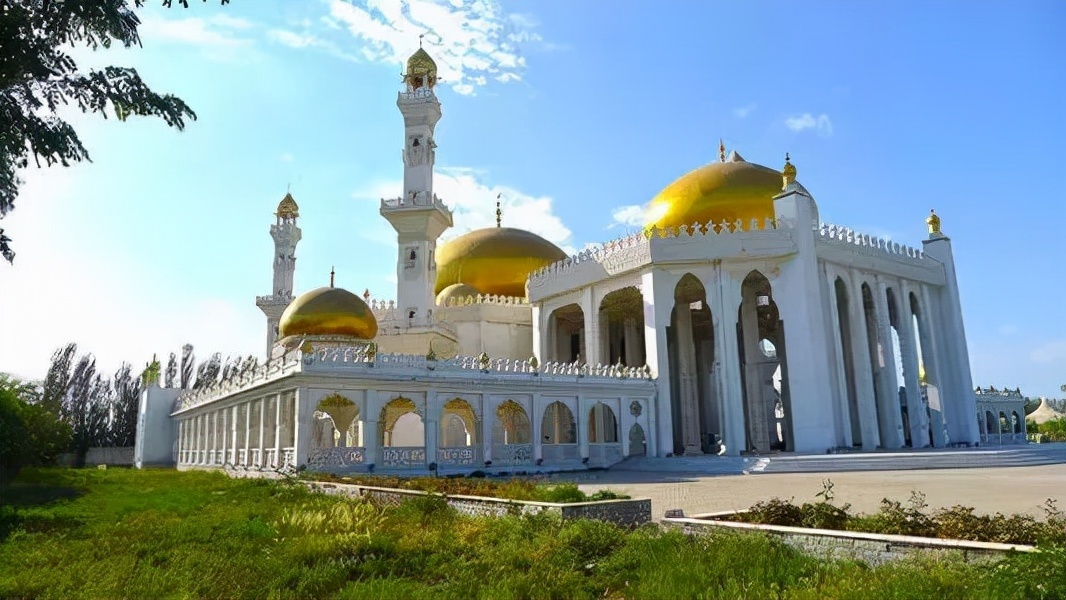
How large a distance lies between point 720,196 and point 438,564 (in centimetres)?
2780

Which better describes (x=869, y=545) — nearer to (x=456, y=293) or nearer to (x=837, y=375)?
(x=837, y=375)

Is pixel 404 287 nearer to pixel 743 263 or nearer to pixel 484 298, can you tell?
pixel 484 298

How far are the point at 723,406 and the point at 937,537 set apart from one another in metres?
22.3

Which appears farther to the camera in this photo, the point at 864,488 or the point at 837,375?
the point at 837,375

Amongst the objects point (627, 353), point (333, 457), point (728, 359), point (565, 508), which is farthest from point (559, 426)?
point (565, 508)

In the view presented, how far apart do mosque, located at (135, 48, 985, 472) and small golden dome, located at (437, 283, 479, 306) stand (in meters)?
0.17

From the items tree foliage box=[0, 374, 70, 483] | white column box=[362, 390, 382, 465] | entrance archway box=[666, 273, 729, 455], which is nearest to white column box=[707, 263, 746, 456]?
entrance archway box=[666, 273, 729, 455]

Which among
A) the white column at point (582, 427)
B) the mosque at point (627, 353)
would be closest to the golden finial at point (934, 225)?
the mosque at point (627, 353)

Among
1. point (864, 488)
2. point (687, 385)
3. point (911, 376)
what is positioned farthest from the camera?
point (687, 385)

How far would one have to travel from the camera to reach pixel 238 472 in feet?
87.2

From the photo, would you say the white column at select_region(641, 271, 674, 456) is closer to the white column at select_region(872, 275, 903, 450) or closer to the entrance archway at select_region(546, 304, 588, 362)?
the entrance archway at select_region(546, 304, 588, 362)

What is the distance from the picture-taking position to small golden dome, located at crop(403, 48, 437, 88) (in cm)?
4072

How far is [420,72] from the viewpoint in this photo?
40719 millimetres

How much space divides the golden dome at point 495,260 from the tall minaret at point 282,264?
9847mm
